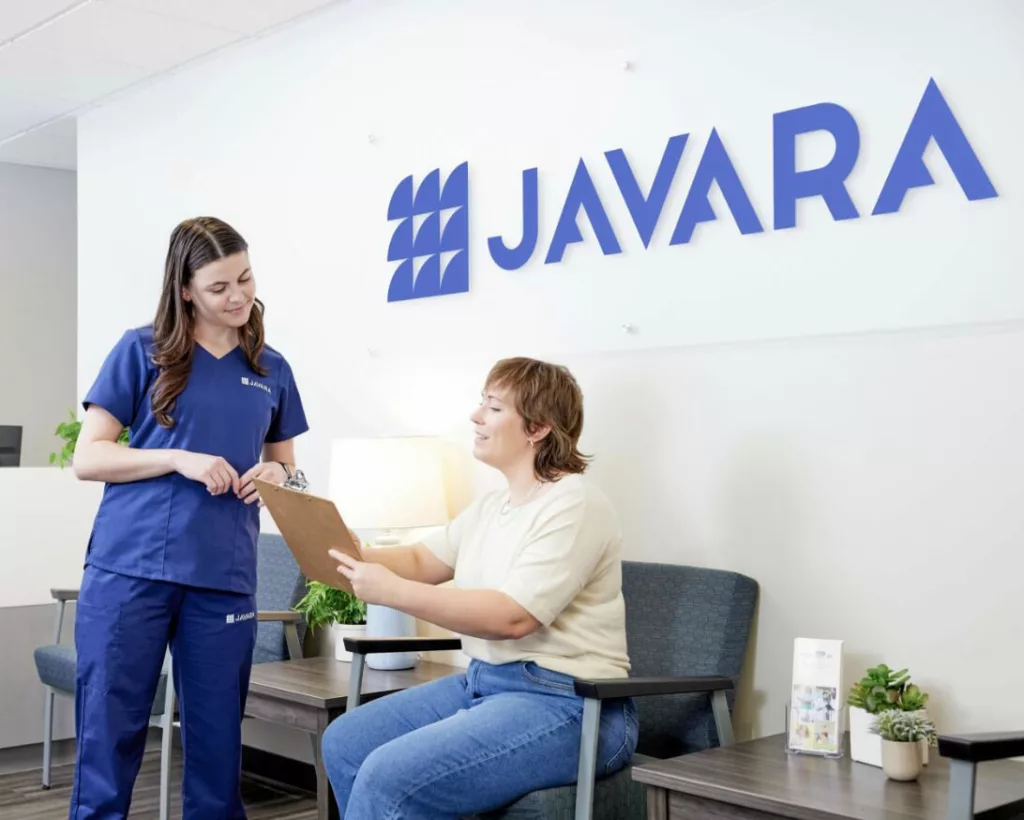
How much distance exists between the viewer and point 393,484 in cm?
368

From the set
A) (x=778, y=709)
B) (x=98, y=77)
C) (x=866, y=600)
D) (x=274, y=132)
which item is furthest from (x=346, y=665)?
(x=98, y=77)

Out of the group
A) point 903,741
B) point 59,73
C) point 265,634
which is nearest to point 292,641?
point 265,634

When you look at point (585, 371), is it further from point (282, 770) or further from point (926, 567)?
point (282, 770)

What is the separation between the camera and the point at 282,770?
4328mm

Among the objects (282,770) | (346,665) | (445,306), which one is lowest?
(282,770)

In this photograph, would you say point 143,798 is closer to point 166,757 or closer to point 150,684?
point 166,757

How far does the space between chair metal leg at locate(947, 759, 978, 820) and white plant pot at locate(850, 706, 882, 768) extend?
516 mm

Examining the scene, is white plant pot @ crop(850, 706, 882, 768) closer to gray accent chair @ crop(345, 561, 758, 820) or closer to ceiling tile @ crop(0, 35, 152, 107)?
gray accent chair @ crop(345, 561, 758, 820)

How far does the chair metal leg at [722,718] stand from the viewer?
109 inches

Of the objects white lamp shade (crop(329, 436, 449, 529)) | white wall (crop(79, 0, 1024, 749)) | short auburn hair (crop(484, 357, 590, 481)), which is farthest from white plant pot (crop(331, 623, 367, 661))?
short auburn hair (crop(484, 357, 590, 481))

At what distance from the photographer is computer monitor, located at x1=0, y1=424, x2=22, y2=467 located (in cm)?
520

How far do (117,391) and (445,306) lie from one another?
4.82 ft

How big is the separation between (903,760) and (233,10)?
3.28 meters

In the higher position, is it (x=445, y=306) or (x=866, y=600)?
(x=445, y=306)
